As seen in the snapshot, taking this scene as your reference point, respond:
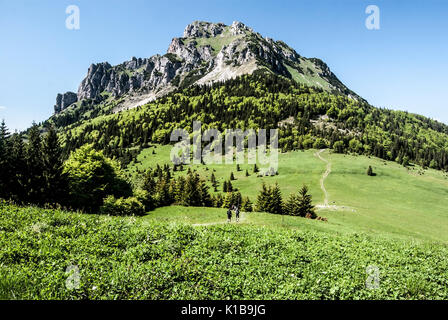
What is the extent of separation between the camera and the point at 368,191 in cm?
8606

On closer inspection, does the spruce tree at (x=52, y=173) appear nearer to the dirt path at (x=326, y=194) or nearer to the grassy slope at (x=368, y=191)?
the grassy slope at (x=368, y=191)

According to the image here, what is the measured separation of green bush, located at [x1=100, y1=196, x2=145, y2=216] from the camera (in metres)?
44.3

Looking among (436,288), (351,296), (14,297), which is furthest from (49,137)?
(436,288)

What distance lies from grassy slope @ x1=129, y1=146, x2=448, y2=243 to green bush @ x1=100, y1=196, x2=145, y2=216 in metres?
6.85

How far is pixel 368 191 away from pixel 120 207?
82081 mm

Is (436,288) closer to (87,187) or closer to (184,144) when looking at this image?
(87,187)

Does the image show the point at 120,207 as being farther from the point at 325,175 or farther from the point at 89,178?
the point at 325,175

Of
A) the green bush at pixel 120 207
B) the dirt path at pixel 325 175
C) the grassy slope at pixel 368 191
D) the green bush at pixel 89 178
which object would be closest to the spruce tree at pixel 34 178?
the green bush at pixel 89 178

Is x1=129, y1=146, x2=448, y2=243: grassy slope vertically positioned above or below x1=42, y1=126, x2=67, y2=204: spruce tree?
below

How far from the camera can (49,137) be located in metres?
41.2

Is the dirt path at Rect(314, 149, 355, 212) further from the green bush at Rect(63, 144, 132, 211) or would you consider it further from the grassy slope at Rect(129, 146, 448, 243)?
the green bush at Rect(63, 144, 132, 211)

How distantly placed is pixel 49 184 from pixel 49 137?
889 cm

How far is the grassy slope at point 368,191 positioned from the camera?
178ft

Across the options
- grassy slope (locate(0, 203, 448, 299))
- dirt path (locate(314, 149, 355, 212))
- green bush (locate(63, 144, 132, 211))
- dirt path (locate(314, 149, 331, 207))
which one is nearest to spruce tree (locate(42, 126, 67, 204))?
green bush (locate(63, 144, 132, 211))
